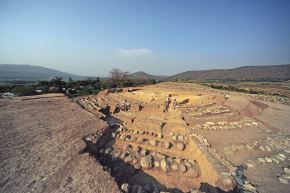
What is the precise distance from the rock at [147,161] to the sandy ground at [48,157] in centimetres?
174

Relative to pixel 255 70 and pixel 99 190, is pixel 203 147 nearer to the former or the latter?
pixel 99 190

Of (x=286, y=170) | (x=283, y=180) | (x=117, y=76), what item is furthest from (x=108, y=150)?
(x=117, y=76)

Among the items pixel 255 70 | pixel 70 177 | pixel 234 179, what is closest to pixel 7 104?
pixel 70 177

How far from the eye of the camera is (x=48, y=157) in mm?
4805

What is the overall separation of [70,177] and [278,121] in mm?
12015

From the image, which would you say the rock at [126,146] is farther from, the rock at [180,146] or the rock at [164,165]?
the rock at [180,146]

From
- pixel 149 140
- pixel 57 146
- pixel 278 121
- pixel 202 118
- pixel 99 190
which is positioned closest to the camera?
pixel 99 190

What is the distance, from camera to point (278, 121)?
10.1 meters

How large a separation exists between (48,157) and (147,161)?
125 inches

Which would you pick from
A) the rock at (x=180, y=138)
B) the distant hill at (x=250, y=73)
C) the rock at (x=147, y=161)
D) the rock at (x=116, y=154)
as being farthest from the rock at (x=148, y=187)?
the distant hill at (x=250, y=73)

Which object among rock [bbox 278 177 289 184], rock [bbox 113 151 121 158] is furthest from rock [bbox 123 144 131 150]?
rock [bbox 278 177 289 184]

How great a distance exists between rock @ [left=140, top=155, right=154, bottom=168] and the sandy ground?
174cm

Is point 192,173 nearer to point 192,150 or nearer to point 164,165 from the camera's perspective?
point 164,165

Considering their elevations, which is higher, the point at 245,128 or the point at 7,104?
the point at 7,104
